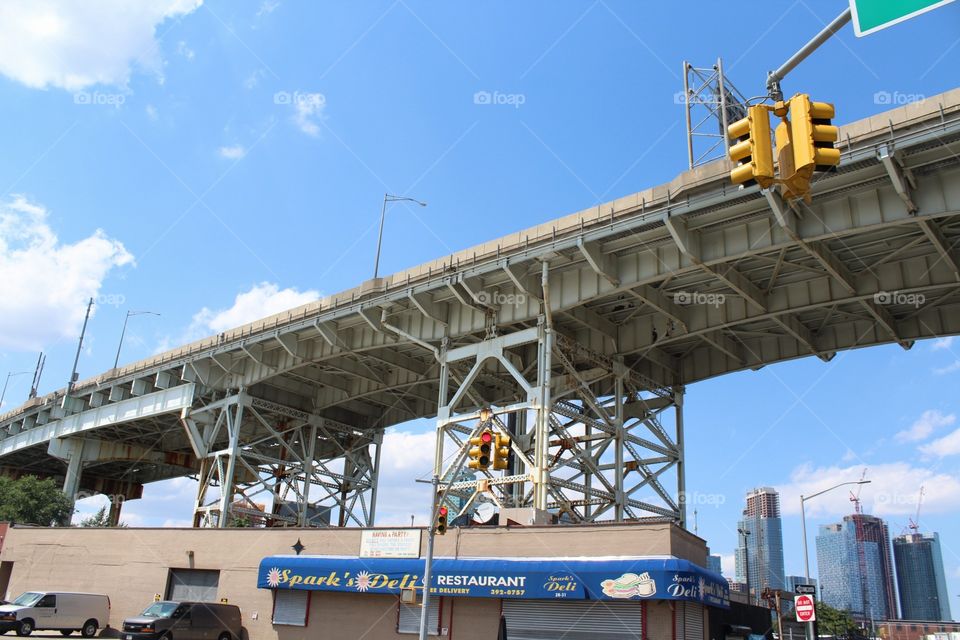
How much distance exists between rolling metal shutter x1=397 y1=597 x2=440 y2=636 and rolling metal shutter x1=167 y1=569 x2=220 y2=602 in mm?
9339

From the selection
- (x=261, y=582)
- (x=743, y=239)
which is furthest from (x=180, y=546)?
(x=743, y=239)

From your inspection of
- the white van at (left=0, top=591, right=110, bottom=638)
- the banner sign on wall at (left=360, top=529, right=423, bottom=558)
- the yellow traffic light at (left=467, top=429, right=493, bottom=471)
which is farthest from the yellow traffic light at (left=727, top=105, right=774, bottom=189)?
the white van at (left=0, top=591, right=110, bottom=638)

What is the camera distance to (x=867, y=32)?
6.90 metres

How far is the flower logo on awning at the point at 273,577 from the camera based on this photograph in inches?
1096

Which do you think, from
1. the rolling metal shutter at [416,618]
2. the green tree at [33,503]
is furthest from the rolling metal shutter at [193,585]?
the green tree at [33,503]

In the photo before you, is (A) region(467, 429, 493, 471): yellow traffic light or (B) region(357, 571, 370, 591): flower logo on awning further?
(B) region(357, 571, 370, 591): flower logo on awning

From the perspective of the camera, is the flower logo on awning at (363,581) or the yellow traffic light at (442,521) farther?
the flower logo on awning at (363,581)

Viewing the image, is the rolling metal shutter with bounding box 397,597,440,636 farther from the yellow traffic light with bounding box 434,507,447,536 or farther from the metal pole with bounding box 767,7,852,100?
the metal pole with bounding box 767,7,852,100

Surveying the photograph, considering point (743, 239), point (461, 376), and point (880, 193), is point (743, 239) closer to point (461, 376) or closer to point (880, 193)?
point (880, 193)

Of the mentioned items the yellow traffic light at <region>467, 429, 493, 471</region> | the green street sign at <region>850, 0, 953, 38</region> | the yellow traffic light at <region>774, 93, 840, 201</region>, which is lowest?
the yellow traffic light at <region>467, 429, 493, 471</region>

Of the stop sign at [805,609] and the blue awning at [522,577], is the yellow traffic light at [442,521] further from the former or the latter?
the stop sign at [805,609]

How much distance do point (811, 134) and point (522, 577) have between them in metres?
18.0

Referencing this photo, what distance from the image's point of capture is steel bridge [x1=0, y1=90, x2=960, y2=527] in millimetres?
25469

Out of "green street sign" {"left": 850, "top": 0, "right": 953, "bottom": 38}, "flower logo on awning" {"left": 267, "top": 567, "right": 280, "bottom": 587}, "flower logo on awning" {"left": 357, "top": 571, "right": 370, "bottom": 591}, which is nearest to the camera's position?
"green street sign" {"left": 850, "top": 0, "right": 953, "bottom": 38}
